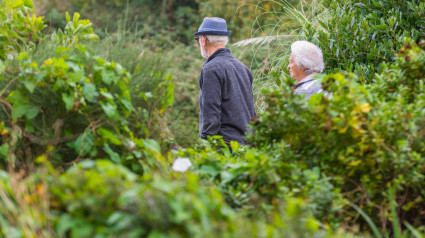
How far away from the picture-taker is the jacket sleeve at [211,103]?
3918mm

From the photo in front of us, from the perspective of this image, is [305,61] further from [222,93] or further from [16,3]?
[16,3]

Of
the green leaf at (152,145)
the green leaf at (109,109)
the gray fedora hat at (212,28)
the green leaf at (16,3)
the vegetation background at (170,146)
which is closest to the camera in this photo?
the vegetation background at (170,146)

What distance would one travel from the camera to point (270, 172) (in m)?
2.28

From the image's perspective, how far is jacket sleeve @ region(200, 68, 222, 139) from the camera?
392 centimetres

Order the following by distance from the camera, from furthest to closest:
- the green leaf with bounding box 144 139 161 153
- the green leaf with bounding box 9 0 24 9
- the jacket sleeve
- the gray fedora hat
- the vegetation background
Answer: the gray fedora hat → the jacket sleeve → the green leaf with bounding box 9 0 24 9 → the green leaf with bounding box 144 139 161 153 → the vegetation background

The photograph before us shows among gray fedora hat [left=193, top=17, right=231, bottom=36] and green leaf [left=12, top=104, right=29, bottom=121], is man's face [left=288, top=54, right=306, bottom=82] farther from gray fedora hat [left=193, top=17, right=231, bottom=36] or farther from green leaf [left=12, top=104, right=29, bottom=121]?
green leaf [left=12, top=104, right=29, bottom=121]

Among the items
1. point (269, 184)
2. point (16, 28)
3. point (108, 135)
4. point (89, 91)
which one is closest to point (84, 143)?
point (108, 135)

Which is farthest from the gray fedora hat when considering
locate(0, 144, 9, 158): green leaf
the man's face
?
locate(0, 144, 9, 158): green leaf

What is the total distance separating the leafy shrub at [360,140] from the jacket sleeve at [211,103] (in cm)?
132

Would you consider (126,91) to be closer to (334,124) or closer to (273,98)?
(273,98)

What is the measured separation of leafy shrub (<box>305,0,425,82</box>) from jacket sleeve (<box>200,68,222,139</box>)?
1.16m

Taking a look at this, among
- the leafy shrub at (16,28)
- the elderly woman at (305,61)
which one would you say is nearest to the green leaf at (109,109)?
the leafy shrub at (16,28)

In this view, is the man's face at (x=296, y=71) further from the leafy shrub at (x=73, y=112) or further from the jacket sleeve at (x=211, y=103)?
the leafy shrub at (x=73, y=112)

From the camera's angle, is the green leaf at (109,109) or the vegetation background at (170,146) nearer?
the vegetation background at (170,146)
